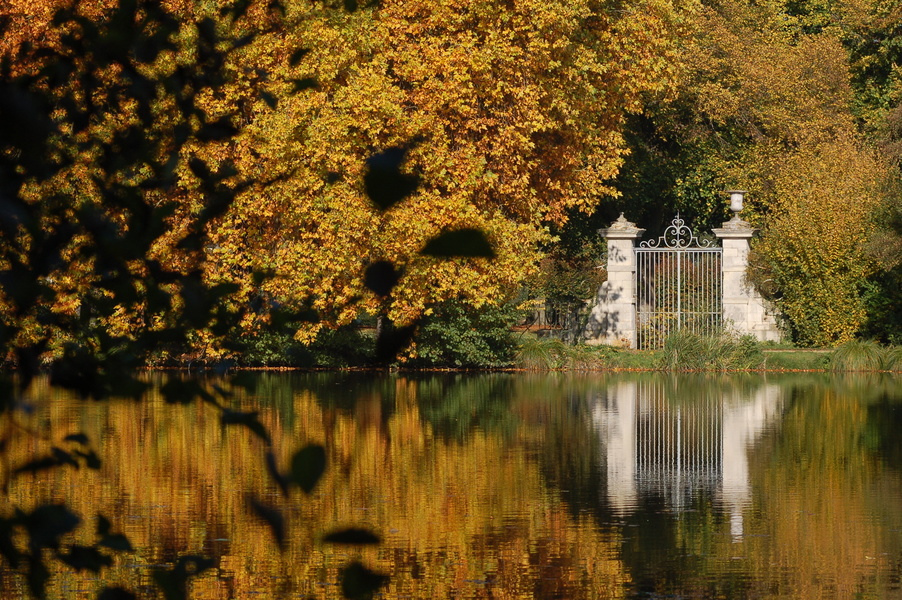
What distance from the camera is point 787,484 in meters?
13.4

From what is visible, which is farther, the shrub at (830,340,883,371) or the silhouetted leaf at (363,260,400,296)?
the shrub at (830,340,883,371)

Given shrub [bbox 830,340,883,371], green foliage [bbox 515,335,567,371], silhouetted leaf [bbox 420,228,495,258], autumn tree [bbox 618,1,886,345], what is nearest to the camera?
silhouetted leaf [bbox 420,228,495,258]

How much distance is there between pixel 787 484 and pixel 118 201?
10.8 meters

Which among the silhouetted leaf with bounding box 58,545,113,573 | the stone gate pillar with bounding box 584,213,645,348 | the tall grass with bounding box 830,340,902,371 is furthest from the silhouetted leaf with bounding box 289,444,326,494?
the stone gate pillar with bounding box 584,213,645,348

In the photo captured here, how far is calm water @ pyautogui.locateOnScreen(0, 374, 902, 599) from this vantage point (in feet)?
29.8

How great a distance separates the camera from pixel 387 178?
8.29 ft

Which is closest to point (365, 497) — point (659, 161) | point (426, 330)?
point (426, 330)

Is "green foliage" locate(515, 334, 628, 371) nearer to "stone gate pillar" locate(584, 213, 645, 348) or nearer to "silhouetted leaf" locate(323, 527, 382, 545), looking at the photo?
"stone gate pillar" locate(584, 213, 645, 348)

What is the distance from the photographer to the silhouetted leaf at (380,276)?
2652mm

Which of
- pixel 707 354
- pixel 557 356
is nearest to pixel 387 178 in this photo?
pixel 557 356

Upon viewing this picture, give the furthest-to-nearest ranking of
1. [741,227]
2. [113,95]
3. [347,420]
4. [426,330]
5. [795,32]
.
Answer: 1. [795,32]
2. [741,227]
3. [426,330]
4. [347,420]
5. [113,95]

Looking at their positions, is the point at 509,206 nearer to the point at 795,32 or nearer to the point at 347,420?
the point at 347,420

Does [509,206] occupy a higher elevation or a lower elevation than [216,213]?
higher

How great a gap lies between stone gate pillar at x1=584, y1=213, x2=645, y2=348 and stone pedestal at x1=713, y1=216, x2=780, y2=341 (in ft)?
6.53
